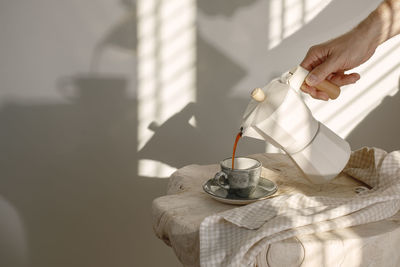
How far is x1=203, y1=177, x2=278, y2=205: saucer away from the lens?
1.11 metres

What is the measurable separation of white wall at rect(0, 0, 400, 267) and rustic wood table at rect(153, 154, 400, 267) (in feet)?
1.77

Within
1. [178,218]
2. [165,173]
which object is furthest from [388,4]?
[165,173]

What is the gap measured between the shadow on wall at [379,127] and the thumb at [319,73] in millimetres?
971

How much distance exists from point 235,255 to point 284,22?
1235 mm

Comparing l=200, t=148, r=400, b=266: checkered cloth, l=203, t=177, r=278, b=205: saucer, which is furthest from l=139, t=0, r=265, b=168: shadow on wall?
l=200, t=148, r=400, b=266: checkered cloth

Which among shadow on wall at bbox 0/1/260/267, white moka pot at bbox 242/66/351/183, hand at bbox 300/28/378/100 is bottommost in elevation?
shadow on wall at bbox 0/1/260/267

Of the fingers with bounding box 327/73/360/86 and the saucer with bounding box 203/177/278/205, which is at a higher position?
the fingers with bounding box 327/73/360/86

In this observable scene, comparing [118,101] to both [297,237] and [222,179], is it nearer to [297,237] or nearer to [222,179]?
[222,179]

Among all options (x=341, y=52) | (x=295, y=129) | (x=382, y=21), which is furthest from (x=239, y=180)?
(x=382, y=21)

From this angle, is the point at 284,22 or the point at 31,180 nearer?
the point at 31,180

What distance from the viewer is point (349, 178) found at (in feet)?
4.21

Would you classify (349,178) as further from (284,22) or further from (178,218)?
(284,22)

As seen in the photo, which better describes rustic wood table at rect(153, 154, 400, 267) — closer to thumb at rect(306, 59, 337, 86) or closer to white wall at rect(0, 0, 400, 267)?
thumb at rect(306, 59, 337, 86)

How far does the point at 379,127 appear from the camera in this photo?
2166 mm
